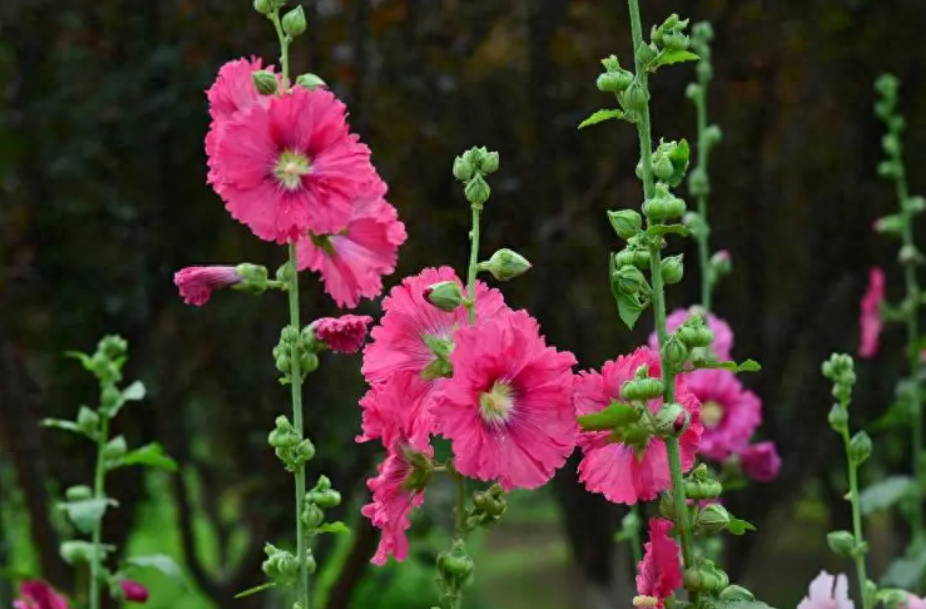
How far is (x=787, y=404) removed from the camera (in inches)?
210

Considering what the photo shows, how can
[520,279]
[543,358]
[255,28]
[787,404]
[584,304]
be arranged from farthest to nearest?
[787,404], [584,304], [520,279], [255,28], [543,358]

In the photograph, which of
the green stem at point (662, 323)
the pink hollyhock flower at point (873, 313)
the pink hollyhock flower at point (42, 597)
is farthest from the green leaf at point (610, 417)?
the pink hollyhock flower at point (873, 313)

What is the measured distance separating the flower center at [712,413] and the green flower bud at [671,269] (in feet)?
3.85

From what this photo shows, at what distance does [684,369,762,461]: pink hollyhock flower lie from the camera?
2225 millimetres

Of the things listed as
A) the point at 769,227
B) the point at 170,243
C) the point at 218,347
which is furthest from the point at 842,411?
the point at 769,227

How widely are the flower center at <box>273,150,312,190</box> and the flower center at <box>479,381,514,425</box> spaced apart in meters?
0.27

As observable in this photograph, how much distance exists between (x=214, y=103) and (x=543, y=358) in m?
0.44

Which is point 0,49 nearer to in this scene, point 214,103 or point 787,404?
point 214,103

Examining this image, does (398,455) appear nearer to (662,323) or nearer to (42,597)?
(662,323)

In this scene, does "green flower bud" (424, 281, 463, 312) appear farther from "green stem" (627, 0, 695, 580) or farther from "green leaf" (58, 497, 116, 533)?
"green leaf" (58, 497, 116, 533)

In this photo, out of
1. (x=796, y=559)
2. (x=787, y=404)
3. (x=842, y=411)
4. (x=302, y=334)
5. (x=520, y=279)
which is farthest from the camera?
(x=796, y=559)

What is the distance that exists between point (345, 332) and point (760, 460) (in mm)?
1150

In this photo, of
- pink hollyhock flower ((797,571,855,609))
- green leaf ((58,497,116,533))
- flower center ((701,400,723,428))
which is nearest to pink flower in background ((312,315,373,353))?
pink hollyhock flower ((797,571,855,609))

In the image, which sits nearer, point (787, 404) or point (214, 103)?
point (214, 103)
